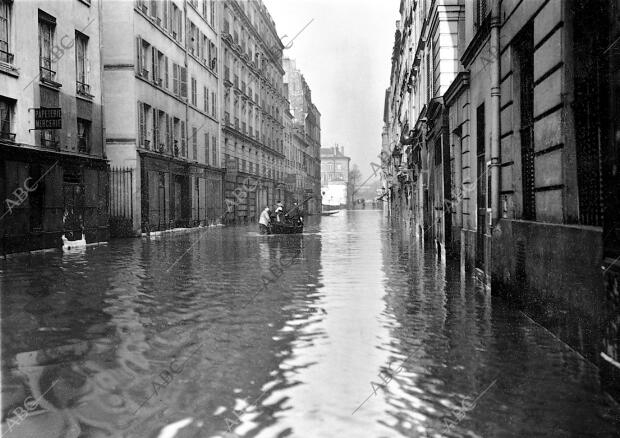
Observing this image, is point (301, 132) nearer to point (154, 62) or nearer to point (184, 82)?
point (184, 82)

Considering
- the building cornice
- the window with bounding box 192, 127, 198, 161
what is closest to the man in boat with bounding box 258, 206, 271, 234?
the window with bounding box 192, 127, 198, 161

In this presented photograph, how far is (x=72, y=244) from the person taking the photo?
20.7 meters

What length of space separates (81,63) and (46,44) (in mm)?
2556

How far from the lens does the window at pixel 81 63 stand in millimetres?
22453

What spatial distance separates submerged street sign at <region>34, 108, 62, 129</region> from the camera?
18.5m

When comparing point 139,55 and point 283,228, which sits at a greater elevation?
point 139,55

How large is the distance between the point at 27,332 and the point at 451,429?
4963 millimetres

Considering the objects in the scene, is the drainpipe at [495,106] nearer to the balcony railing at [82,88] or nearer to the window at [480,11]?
the window at [480,11]

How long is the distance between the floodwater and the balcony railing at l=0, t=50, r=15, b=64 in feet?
33.9

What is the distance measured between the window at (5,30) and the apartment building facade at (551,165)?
44.5 ft

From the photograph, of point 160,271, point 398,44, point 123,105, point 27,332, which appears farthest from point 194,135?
point 27,332

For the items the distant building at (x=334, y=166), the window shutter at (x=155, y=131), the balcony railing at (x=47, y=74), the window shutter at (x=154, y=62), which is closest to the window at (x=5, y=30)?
the balcony railing at (x=47, y=74)

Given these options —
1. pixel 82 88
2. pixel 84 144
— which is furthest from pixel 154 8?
pixel 84 144

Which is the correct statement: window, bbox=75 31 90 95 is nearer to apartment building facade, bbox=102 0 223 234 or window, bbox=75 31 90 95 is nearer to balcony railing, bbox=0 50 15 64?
balcony railing, bbox=0 50 15 64
